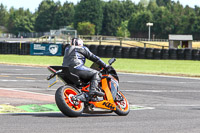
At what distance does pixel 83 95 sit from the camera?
353 inches

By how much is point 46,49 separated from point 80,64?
34.0 m

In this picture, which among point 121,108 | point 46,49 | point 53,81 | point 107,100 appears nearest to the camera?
point 53,81

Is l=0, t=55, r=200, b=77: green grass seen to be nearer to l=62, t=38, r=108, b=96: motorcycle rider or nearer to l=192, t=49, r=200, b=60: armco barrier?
l=192, t=49, r=200, b=60: armco barrier

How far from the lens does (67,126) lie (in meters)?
7.80

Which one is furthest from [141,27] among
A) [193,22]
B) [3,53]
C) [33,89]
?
[33,89]

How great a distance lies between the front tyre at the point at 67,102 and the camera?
28.0 feet

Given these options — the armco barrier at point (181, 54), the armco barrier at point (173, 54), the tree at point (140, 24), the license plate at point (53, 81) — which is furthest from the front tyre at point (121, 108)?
the tree at point (140, 24)

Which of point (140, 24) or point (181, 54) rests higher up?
point (140, 24)

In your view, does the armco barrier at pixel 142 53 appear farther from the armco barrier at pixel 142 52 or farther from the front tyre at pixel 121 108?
the front tyre at pixel 121 108

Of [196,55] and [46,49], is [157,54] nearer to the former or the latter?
[196,55]

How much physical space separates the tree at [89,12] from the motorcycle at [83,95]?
184 m

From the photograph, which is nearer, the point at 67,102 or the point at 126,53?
the point at 67,102

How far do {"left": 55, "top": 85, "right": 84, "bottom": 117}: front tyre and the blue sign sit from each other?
33333mm

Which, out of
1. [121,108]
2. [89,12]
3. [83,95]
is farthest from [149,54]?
[89,12]
